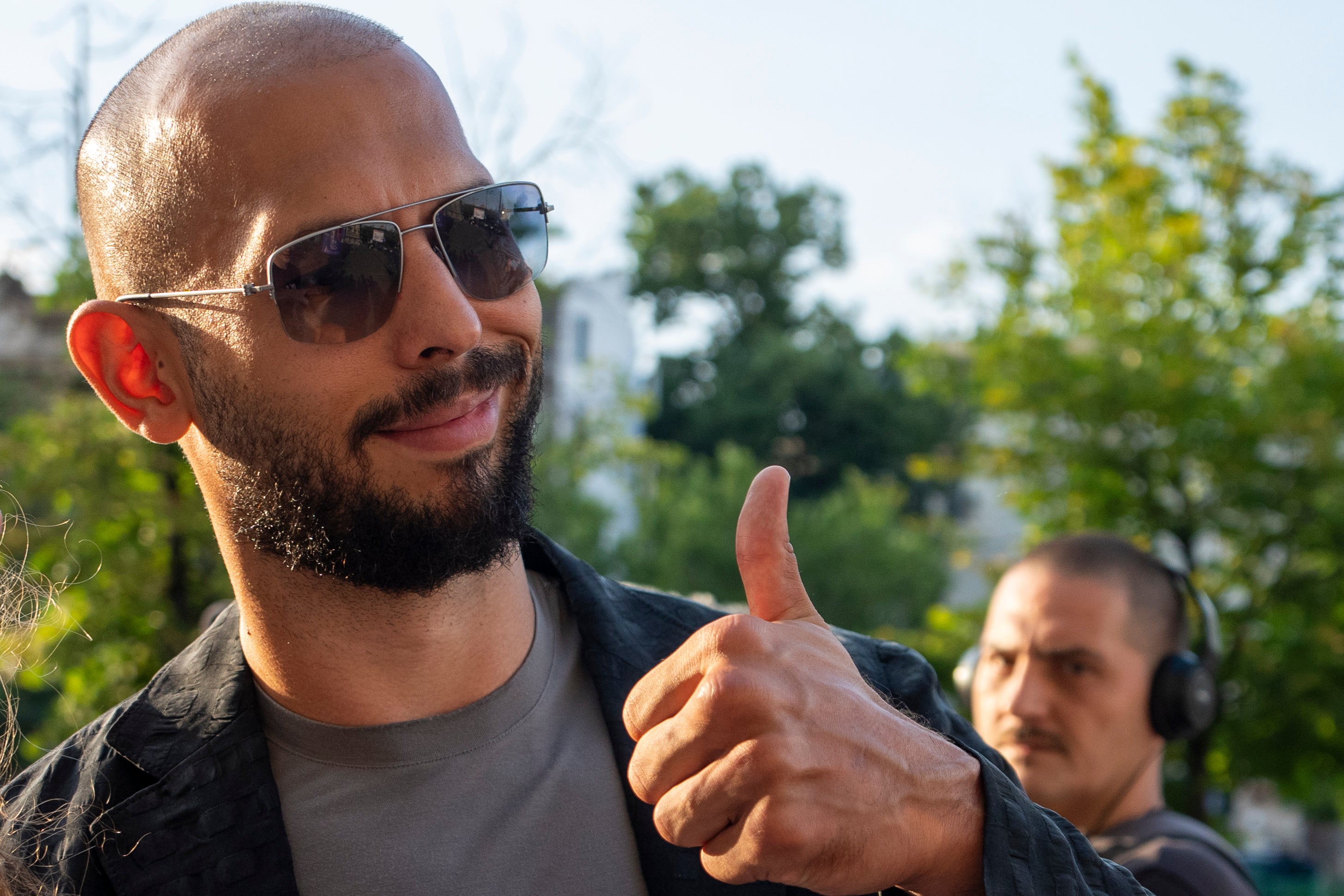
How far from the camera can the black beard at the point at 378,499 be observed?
1.86m

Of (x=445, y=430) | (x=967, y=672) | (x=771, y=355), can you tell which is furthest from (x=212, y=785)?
(x=771, y=355)

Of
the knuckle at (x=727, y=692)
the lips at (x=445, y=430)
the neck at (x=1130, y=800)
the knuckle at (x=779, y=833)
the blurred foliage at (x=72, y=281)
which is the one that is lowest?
the blurred foliage at (x=72, y=281)

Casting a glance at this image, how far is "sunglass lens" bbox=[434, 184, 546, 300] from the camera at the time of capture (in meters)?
1.95

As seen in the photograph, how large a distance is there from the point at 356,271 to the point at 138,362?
1.79ft

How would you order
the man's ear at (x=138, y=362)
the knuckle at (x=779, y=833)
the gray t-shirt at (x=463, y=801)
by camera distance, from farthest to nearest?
the man's ear at (x=138, y=362)
the gray t-shirt at (x=463, y=801)
the knuckle at (x=779, y=833)

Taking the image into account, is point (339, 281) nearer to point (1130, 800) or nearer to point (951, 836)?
point (951, 836)

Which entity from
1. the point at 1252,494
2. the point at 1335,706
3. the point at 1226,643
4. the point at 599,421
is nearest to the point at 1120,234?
the point at 1252,494

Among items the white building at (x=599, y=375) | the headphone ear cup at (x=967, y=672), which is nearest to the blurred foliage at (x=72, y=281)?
the white building at (x=599, y=375)

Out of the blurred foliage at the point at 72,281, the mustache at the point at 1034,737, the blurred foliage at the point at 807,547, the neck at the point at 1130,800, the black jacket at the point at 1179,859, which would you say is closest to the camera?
the black jacket at the point at 1179,859

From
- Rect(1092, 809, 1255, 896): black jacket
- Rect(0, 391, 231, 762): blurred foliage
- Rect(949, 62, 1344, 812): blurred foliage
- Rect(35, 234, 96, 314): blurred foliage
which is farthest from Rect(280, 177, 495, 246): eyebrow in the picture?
Rect(949, 62, 1344, 812): blurred foliage

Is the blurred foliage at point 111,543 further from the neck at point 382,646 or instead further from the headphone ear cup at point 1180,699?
the headphone ear cup at point 1180,699

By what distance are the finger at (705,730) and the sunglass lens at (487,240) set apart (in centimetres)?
89

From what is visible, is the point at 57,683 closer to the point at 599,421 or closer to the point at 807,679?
the point at 599,421

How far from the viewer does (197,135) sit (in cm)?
198
